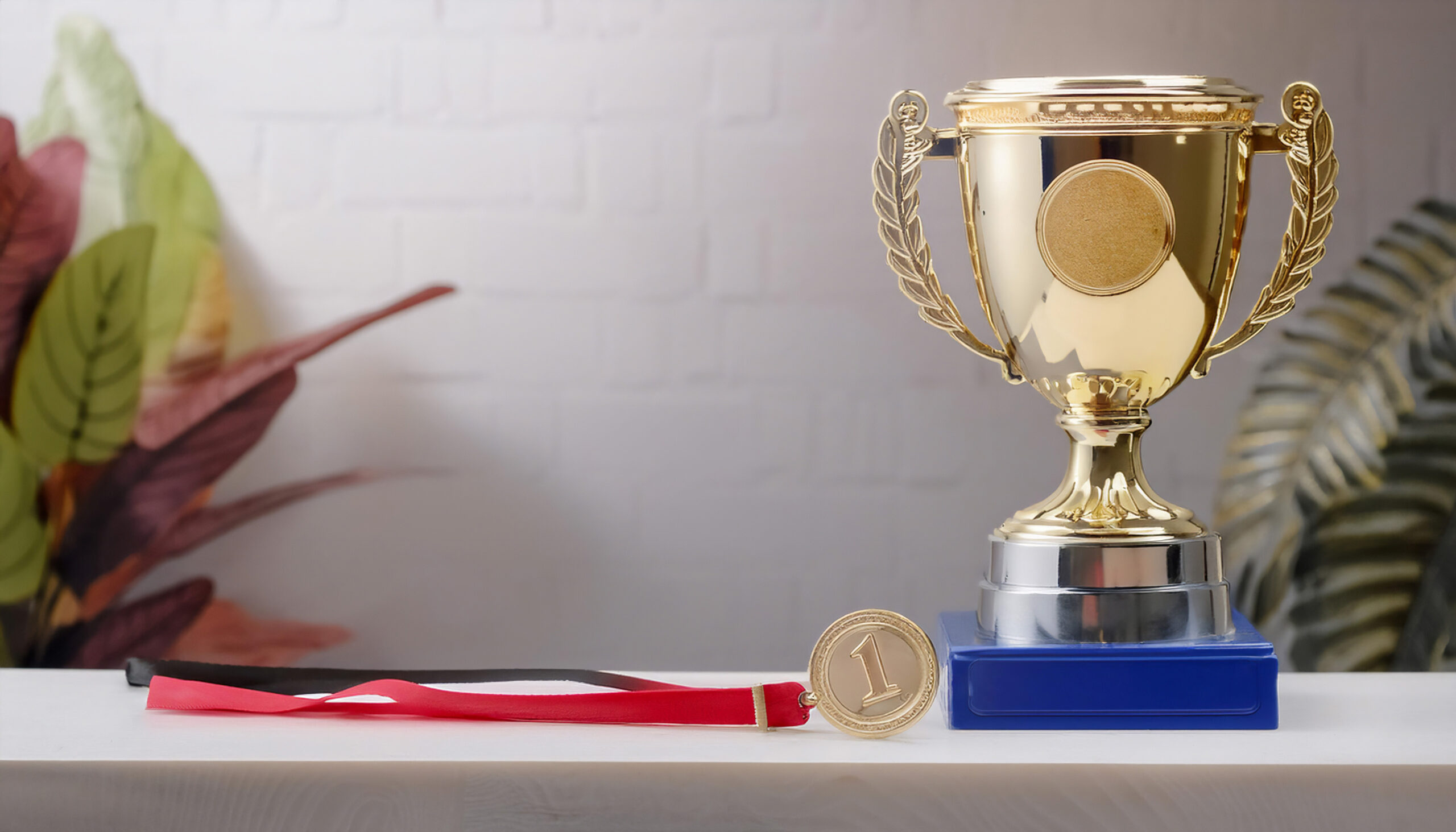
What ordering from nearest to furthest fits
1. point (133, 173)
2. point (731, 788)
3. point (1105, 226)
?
point (731, 788) < point (1105, 226) < point (133, 173)

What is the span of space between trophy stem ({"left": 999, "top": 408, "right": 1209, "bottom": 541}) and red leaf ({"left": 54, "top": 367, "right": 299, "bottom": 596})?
1098mm

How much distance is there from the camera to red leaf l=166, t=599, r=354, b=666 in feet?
5.18

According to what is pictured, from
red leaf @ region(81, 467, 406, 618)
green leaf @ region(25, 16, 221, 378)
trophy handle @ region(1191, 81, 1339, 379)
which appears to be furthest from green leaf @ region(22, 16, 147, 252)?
trophy handle @ region(1191, 81, 1339, 379)

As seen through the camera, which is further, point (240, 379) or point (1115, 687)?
point (240, 379)

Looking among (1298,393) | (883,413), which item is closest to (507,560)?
(883,413)

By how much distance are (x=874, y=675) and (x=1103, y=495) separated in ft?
0.60

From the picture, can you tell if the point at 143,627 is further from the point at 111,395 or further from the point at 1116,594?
the point at 1116,594

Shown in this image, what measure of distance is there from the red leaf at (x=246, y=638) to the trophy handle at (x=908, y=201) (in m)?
1.16

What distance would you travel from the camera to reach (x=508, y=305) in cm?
164

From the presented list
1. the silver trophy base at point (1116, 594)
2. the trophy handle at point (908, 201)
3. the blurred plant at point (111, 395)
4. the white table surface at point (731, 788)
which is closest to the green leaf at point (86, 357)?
the blurred plant at point (111, 395)

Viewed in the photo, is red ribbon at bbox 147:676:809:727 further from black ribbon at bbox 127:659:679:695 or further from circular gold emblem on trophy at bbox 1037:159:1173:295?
circular gold emblem on trophy at bbox 1037:159:1173:295

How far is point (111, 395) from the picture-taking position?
154 cm

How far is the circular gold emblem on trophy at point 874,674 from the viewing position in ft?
2.11

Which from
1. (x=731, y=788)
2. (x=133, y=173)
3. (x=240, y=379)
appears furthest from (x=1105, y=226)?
(x=133, y=173)
